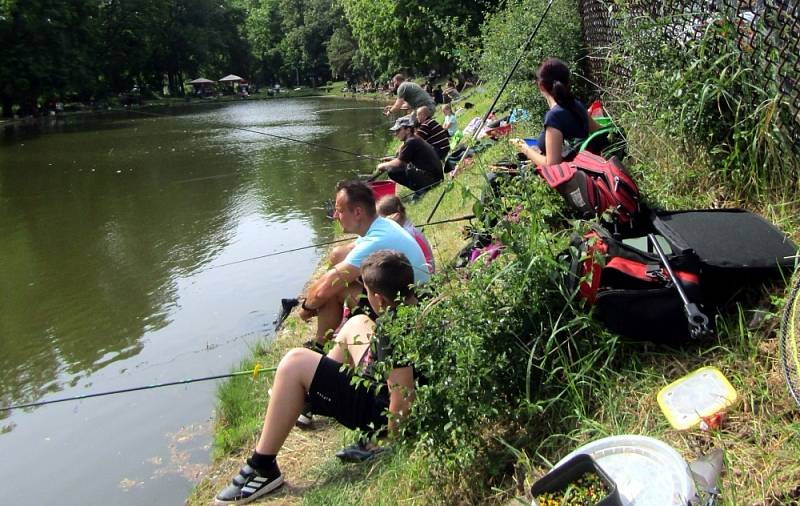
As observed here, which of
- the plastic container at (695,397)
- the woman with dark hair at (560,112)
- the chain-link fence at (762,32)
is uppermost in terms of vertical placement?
the chain-link fence at (762,32)

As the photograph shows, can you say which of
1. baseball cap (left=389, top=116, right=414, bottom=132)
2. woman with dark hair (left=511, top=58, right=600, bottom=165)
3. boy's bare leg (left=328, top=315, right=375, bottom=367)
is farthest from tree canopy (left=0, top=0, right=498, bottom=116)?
boy's bare leg (left=328, top=315, right=375, bottom=367)

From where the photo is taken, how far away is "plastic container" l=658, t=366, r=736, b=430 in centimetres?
229

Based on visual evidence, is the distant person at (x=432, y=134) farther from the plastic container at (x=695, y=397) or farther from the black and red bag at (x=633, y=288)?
the plastic container at (x=695, y=397)

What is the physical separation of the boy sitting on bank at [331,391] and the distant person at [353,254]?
2.28ft

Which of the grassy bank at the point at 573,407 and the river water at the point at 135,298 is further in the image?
A: the river water at the point at 135,298

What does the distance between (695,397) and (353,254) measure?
209 centimetres

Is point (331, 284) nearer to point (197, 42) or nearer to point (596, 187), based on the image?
point (596, 187)

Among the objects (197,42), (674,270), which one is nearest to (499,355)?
(674,270)

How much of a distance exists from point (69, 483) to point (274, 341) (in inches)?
70.1

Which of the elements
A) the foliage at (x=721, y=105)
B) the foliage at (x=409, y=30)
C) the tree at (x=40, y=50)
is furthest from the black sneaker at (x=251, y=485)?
the tree at (x=40, y=50)

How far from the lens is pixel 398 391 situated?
2695 millimetres

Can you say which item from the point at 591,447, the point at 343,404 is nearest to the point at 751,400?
the point at 591,447

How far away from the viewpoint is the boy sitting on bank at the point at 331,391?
2.98 meters

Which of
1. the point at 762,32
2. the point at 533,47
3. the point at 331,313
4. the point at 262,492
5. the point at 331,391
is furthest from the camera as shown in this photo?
the point at 533,47
